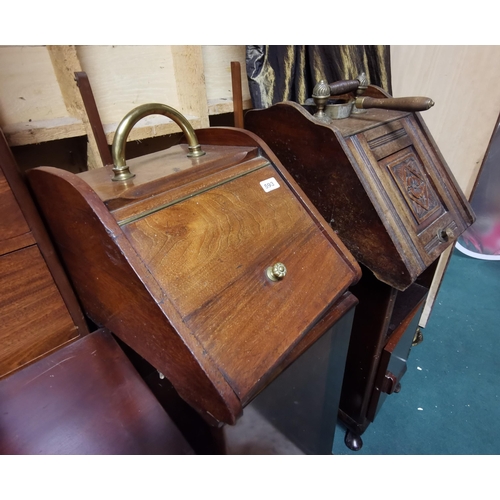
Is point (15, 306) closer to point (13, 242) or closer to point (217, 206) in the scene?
point (13, 242)

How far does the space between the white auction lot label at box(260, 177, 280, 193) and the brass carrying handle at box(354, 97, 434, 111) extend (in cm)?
48

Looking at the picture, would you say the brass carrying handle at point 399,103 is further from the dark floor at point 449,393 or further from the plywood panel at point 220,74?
the dark floor at point 449,393

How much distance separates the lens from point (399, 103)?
987 mm

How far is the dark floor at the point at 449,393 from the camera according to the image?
1.54 metres

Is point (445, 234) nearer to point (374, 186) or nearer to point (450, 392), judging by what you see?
point (374, 186)

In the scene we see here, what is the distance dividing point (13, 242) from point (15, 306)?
0.48ft

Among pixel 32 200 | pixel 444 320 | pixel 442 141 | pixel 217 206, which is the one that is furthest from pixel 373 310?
pixel 444 320

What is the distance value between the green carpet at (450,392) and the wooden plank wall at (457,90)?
27.0 inches

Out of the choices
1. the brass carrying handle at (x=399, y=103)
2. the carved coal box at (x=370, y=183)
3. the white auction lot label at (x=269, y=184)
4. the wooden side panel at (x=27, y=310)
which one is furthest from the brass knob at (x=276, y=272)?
the brass carrying handle at (x=399, y=103)

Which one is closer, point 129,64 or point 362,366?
point 129,64

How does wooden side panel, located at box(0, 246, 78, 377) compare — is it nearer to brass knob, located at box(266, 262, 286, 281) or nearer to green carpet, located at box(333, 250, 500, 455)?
brass knob, located at box(266, 262, 286, 281)

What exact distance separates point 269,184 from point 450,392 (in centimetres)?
170

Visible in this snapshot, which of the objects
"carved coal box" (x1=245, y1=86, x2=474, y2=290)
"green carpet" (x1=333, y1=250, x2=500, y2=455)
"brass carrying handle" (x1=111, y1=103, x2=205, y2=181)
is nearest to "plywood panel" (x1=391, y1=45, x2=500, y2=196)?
"carved coal box" (x1=245, y1=86, x2=474, y2=290)

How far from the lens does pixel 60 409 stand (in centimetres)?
68
